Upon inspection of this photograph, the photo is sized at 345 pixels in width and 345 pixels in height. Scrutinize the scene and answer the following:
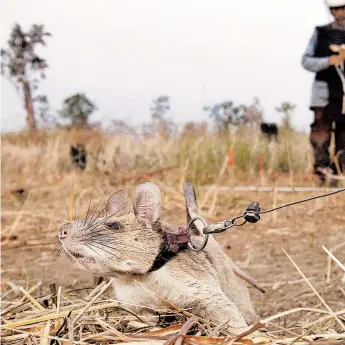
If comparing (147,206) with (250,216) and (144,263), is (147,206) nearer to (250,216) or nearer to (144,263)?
(144,263)

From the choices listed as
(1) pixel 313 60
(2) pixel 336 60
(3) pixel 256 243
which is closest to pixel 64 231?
(3) pixel 256 243

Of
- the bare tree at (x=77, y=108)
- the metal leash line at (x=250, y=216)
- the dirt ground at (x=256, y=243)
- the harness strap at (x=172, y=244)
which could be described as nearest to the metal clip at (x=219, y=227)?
the metal leash line at (x=250, y=216)

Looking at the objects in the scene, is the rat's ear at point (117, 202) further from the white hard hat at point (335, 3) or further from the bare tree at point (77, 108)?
the bare tree at point (77, 108)

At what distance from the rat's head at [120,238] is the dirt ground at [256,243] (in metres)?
1.15

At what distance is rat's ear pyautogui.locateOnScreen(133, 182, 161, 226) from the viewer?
→ 2822 mm

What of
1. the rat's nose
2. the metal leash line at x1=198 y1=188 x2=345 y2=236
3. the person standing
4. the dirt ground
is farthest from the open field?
the person standing

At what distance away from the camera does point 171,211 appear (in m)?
7.26

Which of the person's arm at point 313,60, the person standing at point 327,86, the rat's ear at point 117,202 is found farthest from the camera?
the person standing at point 327,86

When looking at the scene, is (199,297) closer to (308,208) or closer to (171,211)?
(171,211)

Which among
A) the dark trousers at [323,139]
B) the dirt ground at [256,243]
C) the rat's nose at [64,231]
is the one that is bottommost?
the dirt ground at [256,243]

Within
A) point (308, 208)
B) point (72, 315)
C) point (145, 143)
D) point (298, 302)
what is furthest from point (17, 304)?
point (145, 143)

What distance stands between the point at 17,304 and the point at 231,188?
5247 mm

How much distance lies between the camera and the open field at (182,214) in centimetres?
379

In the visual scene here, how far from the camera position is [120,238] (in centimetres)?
281
